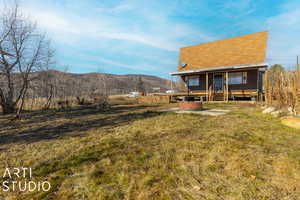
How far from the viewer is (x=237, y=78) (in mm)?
14812

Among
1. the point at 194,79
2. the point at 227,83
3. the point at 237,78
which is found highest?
the point at 194,79

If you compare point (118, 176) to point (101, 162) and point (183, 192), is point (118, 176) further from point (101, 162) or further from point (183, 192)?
point (183, 192)

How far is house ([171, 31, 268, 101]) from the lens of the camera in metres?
13.5

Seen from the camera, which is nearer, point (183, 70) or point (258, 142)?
point (258, 142)

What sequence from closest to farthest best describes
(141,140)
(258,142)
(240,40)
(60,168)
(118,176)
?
(118,176) → (60,168) → (258,142) → (141,140) → (240,40)

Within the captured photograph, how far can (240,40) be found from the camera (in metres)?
15.7

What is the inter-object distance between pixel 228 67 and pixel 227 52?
3.13 metres

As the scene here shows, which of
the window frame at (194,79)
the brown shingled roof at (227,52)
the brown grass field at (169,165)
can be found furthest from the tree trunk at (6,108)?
the window frame at (194,79)

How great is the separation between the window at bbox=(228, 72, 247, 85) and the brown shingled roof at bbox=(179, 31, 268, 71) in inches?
51.5

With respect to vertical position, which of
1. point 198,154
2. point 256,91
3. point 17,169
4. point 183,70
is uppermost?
point 183,70

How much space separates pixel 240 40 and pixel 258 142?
624 inches

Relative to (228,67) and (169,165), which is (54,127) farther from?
(228,67)

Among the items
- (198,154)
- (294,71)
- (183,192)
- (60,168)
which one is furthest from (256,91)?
(60,168)

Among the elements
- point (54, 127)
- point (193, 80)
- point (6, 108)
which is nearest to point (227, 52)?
point (193, 80)
